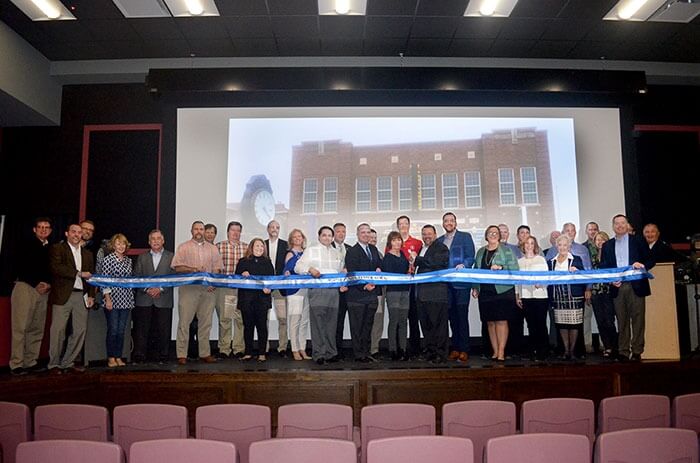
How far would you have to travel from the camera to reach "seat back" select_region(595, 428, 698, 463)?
2.38 meters

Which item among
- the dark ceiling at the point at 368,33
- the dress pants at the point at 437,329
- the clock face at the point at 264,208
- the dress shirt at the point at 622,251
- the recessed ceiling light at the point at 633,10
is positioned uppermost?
the dark ceiling at the point at 368,33

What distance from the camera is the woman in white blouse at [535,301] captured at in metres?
5.95

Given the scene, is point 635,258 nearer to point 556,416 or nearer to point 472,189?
point 472,189

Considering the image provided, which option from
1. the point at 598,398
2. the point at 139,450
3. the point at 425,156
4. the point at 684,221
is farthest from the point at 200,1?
the point at 684,221

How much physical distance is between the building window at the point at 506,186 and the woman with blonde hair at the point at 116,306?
501 centimetres

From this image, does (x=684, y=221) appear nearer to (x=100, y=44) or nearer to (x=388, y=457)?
(x=388, y=457)

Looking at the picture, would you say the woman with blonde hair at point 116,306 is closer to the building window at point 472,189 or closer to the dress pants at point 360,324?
the dress pants at point 360,324

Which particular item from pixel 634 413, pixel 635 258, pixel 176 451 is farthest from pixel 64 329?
pixel 635 258

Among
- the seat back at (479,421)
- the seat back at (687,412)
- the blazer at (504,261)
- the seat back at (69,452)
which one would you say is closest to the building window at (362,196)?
the blazer at (504,261)

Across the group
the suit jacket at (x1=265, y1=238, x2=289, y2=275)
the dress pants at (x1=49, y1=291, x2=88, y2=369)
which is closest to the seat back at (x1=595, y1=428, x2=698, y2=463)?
the suit jacket at (x1=265, y1=238, x2=289, y2=275)

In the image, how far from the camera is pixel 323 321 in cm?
589

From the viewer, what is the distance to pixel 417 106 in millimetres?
7996

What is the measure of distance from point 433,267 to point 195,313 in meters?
2.75

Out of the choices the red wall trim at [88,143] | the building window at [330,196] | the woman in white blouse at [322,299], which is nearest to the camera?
the woman in white blouse at [322,299]
